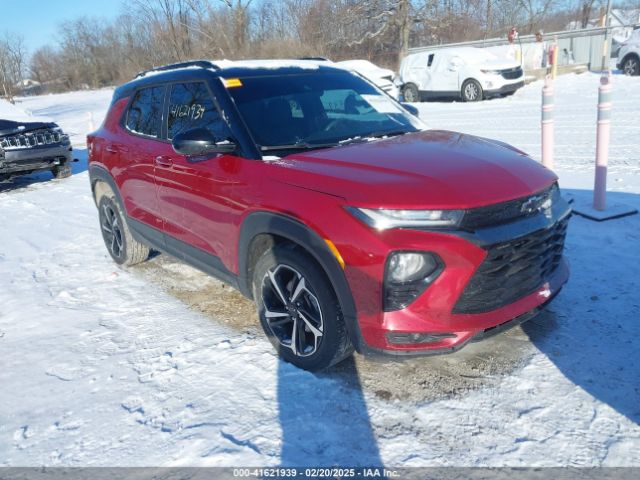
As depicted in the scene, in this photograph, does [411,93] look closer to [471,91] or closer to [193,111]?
[471,91]

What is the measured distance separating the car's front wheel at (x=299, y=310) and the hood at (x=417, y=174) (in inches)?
18.4

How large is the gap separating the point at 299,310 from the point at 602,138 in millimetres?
3811

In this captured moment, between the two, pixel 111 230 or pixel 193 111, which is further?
pixel 111 230

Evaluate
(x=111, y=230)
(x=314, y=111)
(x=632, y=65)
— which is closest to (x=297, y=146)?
(x=314, y=111)

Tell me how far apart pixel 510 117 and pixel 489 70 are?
13.7 ft

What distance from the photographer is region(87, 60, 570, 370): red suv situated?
8.70ft

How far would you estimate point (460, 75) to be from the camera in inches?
661

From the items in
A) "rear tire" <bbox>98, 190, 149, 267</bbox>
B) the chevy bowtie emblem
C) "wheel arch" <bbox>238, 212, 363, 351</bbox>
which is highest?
the chevy bowtie emblem

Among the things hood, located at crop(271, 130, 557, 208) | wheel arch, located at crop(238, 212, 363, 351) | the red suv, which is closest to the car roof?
the red suv

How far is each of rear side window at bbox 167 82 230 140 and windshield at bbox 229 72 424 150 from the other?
0.62 feet

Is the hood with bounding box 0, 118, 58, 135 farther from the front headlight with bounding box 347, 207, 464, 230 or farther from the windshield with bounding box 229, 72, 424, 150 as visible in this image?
the front headlight with bounding box 347, 207, 464, 230

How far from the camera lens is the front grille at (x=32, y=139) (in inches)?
374

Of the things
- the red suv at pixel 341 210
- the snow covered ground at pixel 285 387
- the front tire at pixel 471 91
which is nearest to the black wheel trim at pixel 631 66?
the front tire at pixel 471 91

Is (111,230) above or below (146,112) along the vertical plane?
below
